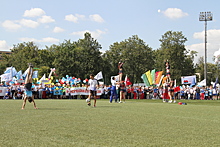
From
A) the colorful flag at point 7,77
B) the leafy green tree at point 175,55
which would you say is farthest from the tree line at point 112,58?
the colorful flag at point 7,77

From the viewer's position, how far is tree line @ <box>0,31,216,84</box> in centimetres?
7850

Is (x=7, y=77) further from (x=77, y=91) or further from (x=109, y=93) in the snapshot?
(x=109, y=93)

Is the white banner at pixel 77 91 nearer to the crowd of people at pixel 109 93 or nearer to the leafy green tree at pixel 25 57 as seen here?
the crowd of people at pixel 109 93

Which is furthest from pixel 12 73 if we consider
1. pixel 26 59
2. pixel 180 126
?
pixel 26 59

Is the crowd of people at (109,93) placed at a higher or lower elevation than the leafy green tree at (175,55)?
lower

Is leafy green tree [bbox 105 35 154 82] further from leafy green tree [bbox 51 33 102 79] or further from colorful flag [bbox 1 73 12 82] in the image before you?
colorful flag [bbox 1 73 12 82]

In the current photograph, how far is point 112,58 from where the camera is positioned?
8944 cm

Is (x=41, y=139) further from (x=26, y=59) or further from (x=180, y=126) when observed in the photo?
(x=26, y=59)

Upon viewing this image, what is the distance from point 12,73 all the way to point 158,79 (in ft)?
71.6

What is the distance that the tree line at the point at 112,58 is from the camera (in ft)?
258

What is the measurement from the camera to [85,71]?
78.1 metres

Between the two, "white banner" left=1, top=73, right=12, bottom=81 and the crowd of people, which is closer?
the crowd of people

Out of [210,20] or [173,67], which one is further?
[173,67]

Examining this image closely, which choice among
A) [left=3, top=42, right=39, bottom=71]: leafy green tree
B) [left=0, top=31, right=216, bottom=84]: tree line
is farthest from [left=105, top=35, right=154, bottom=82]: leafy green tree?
[left=3, top=42, right=39, bottom=71]: leafy green tree
